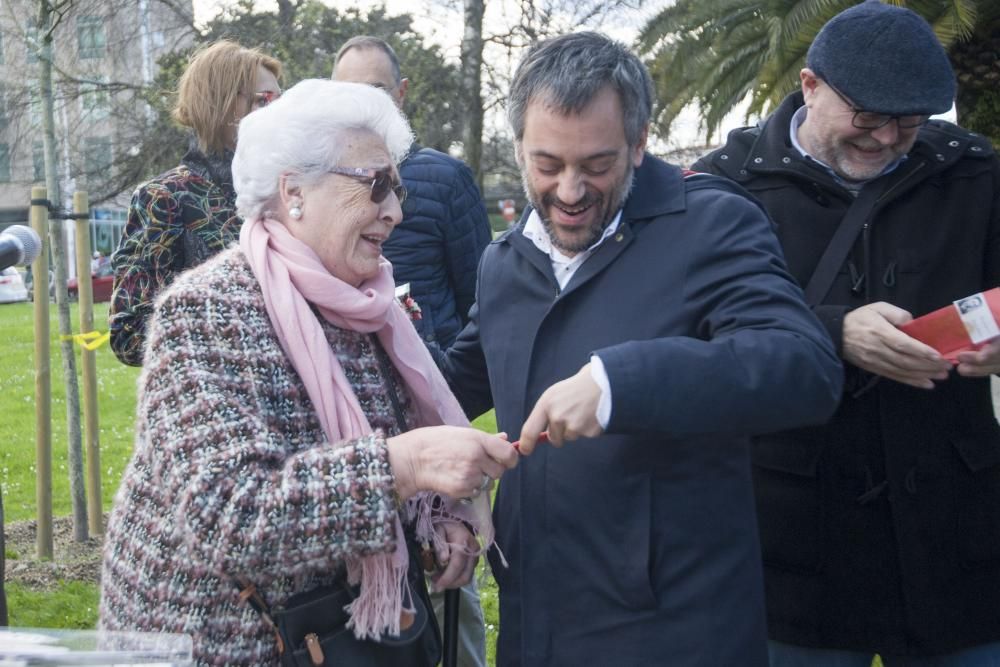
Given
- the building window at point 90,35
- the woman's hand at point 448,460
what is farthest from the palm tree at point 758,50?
the woman's hand at point 448,460

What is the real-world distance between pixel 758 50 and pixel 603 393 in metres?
11.7

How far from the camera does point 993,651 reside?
8.61 ft

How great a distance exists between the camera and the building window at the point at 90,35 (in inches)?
485

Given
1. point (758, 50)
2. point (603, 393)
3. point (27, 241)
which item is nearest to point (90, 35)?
point (758, 50)

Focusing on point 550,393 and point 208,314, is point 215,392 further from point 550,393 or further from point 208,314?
point 550,393

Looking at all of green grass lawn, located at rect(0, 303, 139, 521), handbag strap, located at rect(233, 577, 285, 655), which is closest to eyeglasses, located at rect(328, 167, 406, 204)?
handbag strap, located at rect(233, 577, 285, 655)

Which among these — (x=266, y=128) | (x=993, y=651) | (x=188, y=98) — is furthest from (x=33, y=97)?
(x=993, y=651)

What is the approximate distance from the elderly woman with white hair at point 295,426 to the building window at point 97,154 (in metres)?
14.2

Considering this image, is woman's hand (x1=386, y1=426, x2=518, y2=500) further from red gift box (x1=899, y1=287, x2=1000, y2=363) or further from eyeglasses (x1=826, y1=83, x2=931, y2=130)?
eyeglasses (x1=826, y1=83, x2=931, y2=130)

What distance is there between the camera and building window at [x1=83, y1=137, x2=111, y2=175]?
15.8m

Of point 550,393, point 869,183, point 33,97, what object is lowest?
point 33,97

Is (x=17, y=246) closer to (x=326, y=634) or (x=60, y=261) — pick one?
(x=326, y=634)

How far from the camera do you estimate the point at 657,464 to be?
210 cm

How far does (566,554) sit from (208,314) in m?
0.85
